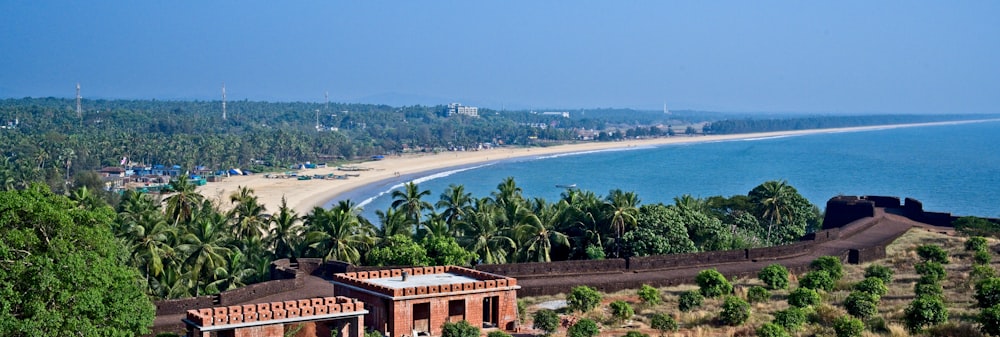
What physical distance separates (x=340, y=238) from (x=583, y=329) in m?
14.1

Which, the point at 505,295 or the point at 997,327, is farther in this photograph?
the point at 505,295

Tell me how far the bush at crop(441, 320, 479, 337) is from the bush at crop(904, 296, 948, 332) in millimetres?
11698

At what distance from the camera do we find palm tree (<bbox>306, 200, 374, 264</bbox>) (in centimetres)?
3947

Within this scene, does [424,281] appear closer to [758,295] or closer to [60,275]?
[758,295]

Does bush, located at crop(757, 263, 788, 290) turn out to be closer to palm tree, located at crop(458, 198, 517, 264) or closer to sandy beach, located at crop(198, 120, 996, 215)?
palm tree, located at crop(458, 198, 517, 264)

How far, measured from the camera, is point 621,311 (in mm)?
31109

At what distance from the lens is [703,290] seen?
3462cm

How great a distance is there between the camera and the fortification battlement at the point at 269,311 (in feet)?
81.0

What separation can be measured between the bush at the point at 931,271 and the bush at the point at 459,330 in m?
16.1

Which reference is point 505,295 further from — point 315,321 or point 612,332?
point 315,321

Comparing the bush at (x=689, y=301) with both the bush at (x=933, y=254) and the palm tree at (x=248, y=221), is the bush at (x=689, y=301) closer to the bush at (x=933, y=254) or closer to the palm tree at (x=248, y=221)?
the bush at (x=933, y=254)

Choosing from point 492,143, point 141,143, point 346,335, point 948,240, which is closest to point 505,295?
point 346,335

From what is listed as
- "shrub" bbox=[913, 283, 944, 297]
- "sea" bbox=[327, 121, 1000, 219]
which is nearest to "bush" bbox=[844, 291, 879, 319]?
"shrub" bbox=[913, 283, 944, 297]

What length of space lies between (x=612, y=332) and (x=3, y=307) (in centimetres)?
1573
